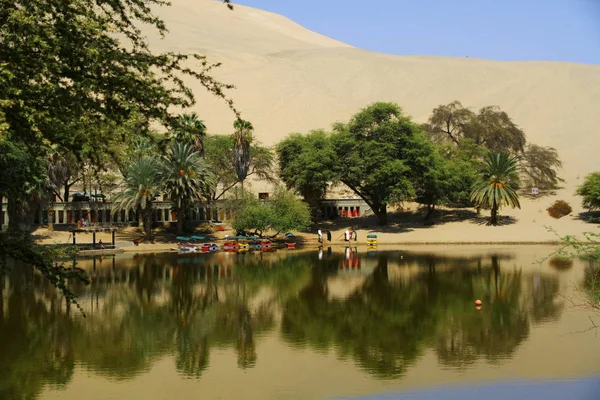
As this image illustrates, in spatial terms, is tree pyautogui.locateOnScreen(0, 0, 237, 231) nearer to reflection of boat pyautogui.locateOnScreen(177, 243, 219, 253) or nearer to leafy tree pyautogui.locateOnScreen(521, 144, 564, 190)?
reflection of boat pyautogui.locateOnScreen(177, 243, 219, 253)

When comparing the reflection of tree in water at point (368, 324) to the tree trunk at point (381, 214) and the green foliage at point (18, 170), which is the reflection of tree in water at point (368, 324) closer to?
the green foliage at point (18, 170)

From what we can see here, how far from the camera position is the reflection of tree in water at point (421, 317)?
69.5 ft

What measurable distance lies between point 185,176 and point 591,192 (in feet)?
103

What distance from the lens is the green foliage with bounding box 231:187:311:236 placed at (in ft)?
204

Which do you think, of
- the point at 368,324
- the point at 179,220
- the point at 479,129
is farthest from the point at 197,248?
the point at 368,324

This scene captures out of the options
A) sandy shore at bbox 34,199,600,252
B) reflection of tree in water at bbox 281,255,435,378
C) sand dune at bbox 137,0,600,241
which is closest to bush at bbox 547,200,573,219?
sandy shore at bbox 34,199,600,252

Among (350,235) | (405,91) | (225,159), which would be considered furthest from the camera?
(405,91)

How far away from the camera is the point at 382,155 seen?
2554 inches

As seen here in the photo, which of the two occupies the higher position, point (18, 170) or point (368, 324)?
point (18, 170)

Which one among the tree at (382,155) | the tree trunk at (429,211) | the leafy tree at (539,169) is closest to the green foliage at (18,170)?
the tree at (382,155)

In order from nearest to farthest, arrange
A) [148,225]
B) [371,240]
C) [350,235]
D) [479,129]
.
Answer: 1. [371,240]
2. [148,225]
3. [350,235]
4. [479,129]

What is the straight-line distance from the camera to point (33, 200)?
59.9 metres

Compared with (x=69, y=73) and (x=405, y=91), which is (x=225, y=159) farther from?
(x=405, y=91)

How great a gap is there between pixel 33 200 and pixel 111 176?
25.8ft
